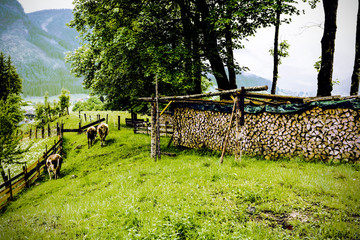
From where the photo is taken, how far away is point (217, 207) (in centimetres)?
532

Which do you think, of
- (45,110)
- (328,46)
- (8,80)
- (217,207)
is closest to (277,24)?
(328,46)

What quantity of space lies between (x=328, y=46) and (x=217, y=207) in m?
11.1

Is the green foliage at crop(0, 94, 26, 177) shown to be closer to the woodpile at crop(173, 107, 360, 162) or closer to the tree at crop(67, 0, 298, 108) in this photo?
the tree at crop(67, 0, 298, 108)

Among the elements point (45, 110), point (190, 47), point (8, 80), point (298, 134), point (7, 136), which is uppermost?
point (8, 80)

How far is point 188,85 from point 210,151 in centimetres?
480

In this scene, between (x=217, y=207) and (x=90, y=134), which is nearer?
(x=217, y=207)

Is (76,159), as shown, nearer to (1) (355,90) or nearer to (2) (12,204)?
(2) (12,204)

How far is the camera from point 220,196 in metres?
5.92

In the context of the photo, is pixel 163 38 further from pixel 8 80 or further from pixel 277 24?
pixel 8 80

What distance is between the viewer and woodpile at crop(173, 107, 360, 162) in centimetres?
809

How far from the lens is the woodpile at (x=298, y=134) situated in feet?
26.5

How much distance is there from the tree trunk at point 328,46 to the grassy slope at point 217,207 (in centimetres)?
506

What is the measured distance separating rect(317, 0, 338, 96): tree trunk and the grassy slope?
5.06 metres

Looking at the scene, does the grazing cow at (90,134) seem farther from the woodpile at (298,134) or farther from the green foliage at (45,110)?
the green foliage at (45,110)
